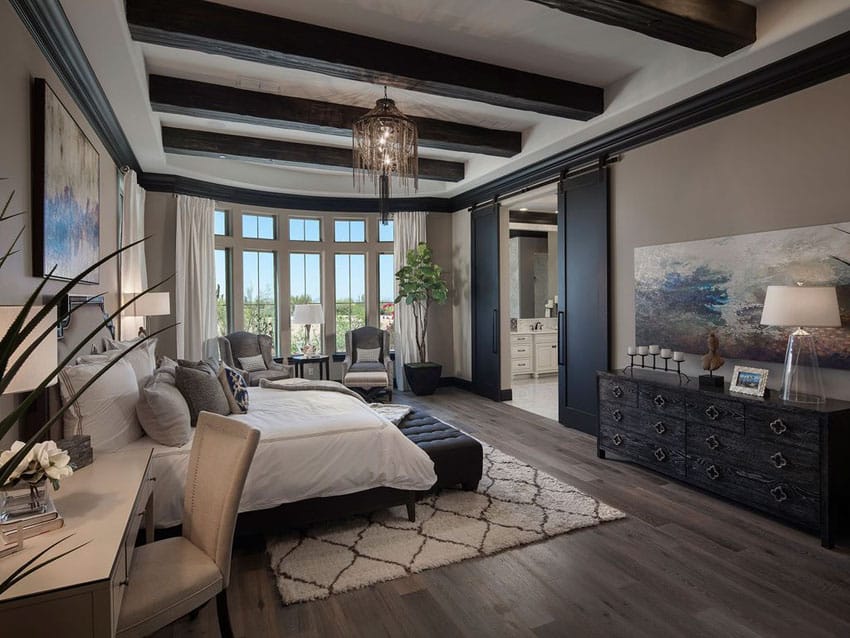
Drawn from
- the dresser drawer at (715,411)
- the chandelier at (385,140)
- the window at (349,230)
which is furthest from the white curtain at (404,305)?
the dresser drawer at (715,411)

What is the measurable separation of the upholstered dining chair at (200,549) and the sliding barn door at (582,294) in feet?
12.6

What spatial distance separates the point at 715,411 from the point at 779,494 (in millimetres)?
583

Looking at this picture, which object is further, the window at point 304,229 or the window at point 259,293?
the window at point 304,229

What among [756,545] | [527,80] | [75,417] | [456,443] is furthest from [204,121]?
[756,545]

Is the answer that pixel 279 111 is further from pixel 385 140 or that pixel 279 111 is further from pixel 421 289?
pixel 421 289

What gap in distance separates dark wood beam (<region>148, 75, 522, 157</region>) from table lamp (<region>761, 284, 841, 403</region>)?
3.20 meters

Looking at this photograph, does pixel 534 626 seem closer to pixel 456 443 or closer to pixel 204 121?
pixel 456 443

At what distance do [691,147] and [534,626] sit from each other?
3.59 m

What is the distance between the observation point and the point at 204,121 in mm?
5137

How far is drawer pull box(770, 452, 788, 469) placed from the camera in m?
2.98

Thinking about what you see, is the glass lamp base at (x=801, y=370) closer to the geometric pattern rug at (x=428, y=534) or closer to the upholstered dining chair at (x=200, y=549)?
the geometric pattern rug at (x=428, y=534)

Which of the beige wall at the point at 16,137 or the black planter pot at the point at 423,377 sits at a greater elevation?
the beige wall at the point at 16,137

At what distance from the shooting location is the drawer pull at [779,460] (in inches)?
117

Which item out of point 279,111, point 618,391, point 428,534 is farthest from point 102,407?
point 618,391
